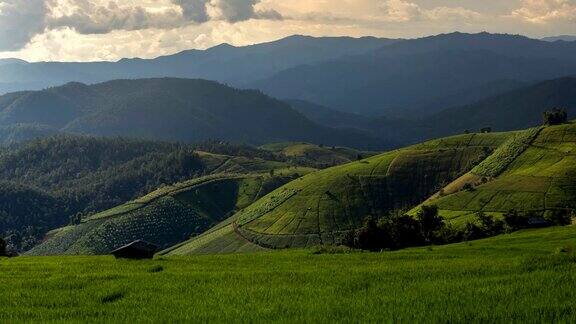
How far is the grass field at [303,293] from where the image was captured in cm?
2338

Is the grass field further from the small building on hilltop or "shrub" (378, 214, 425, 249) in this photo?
"shrub" (378, 214, 425, 249)

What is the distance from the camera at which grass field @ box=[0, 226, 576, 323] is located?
2338 cm

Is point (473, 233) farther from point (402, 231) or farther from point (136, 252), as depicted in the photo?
point (136, 252)

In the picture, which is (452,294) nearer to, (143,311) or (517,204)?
(143,311)

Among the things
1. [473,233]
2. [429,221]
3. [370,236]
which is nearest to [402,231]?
[370,236]

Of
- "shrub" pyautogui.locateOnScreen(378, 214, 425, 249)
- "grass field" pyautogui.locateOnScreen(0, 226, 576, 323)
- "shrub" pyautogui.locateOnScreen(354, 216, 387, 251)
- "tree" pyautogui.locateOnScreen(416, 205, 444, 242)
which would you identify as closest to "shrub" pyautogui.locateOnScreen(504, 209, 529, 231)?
"tree" pyautogui.locateOnScreen(416, 205, 444, 242)

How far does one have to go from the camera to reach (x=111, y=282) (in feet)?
117

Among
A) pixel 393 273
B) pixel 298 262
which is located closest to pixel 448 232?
pixel 298 262

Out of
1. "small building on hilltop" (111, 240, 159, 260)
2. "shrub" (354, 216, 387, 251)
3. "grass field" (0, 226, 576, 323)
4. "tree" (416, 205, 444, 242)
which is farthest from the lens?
"tree" (416, 205, 444, 242)

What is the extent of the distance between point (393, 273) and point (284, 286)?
729 cm

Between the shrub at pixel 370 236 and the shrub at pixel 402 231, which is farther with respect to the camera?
the shrub at pixel 402 231

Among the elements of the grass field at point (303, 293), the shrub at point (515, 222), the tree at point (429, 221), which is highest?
the grass field at point (303, 293)

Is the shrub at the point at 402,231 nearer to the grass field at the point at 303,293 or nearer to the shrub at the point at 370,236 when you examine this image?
the shrub at the point at 370,236

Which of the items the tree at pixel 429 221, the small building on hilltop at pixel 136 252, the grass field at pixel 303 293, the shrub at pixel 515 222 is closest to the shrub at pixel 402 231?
the tree at pixel 429 221
